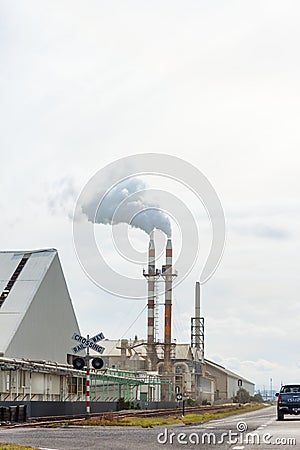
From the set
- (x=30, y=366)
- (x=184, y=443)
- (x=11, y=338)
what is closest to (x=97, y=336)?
(x=30, y=366)

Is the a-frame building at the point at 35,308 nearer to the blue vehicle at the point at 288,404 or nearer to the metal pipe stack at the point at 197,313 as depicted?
the blue vehicle at the point at 288,404

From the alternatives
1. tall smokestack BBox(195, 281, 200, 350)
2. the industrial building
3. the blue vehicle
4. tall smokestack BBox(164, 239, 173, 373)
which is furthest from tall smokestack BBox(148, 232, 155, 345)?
the blue vehicle

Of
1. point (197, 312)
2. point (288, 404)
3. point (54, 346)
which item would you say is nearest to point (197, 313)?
point (197, 312)

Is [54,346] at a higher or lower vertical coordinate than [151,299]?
lower

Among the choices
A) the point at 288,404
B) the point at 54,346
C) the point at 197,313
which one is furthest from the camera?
the point at 197,313

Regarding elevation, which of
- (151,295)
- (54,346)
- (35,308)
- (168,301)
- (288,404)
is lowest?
(288,404)

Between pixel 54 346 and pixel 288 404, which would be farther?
pixel 54 346

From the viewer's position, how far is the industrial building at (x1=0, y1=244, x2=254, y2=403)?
53531mm

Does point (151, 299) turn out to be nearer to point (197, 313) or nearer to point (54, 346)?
point (197, 313)

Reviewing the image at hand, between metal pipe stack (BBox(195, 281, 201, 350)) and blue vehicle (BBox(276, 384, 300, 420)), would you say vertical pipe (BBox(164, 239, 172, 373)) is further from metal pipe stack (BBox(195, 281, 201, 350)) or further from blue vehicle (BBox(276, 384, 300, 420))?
blue vehicle (BBox(276, 384, 300, 420))

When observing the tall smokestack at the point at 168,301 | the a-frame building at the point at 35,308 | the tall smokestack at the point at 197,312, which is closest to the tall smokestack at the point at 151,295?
the tall smokestack at the point at 168,301

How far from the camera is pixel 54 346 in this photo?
66438 millimetres

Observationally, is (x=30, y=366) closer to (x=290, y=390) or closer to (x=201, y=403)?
(x=290, y=390)

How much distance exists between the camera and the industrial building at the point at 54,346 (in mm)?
53531
